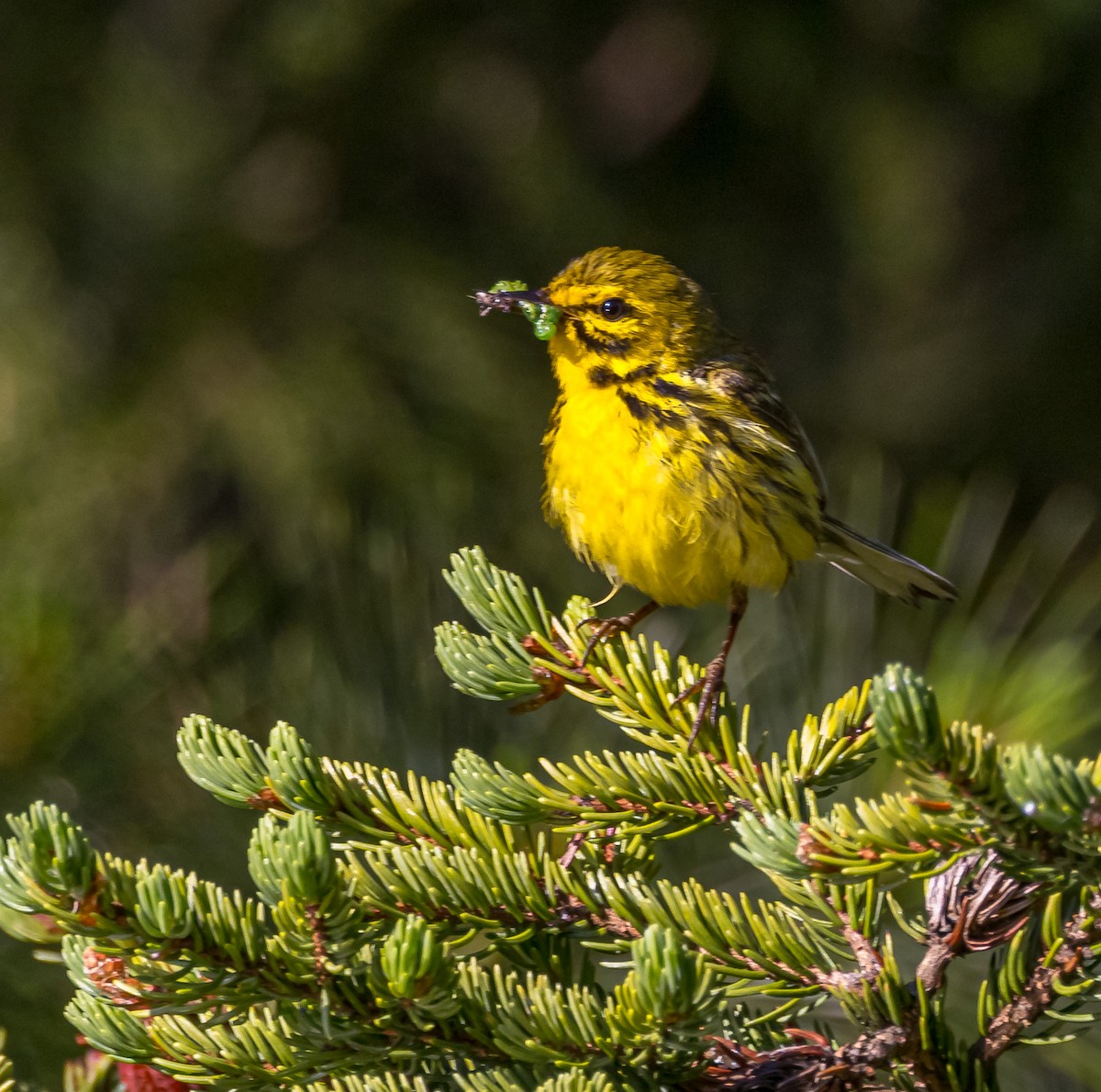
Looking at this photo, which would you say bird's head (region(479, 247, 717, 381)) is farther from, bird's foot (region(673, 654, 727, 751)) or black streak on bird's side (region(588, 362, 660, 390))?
bird's foot (region(673, 654, 727, 751))

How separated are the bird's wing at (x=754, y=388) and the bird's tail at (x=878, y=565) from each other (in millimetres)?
82

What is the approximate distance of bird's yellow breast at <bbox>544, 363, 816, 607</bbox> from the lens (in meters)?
2.42

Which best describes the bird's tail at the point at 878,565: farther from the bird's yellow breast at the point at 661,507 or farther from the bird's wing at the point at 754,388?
the bird's yellow breast at the point at 661,507

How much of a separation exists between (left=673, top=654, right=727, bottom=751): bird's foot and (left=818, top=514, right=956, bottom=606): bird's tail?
82cm

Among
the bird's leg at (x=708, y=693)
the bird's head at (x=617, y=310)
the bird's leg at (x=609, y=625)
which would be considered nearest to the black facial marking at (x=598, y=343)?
the bird's head at (x=617, y=310)

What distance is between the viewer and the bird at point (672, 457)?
2.44m

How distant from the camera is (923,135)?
3.47m

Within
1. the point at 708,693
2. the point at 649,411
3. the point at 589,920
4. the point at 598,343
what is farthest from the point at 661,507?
the point at 589,920

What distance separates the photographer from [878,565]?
285 centimetres

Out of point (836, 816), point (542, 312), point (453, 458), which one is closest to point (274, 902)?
point (836, 816)

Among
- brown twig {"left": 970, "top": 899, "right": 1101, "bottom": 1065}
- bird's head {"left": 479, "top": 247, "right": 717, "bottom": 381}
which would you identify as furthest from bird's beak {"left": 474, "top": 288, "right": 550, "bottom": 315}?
brown twig {"left": 970, "top": 899, "right": 1101, "bottom": 1065}

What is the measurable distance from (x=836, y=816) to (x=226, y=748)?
0.60 metres

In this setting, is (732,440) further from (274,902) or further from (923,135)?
(274,902)

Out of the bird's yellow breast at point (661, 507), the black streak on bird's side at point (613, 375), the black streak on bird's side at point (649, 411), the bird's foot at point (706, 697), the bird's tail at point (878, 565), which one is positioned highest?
the black streak on bird's side at point (613, 375)
